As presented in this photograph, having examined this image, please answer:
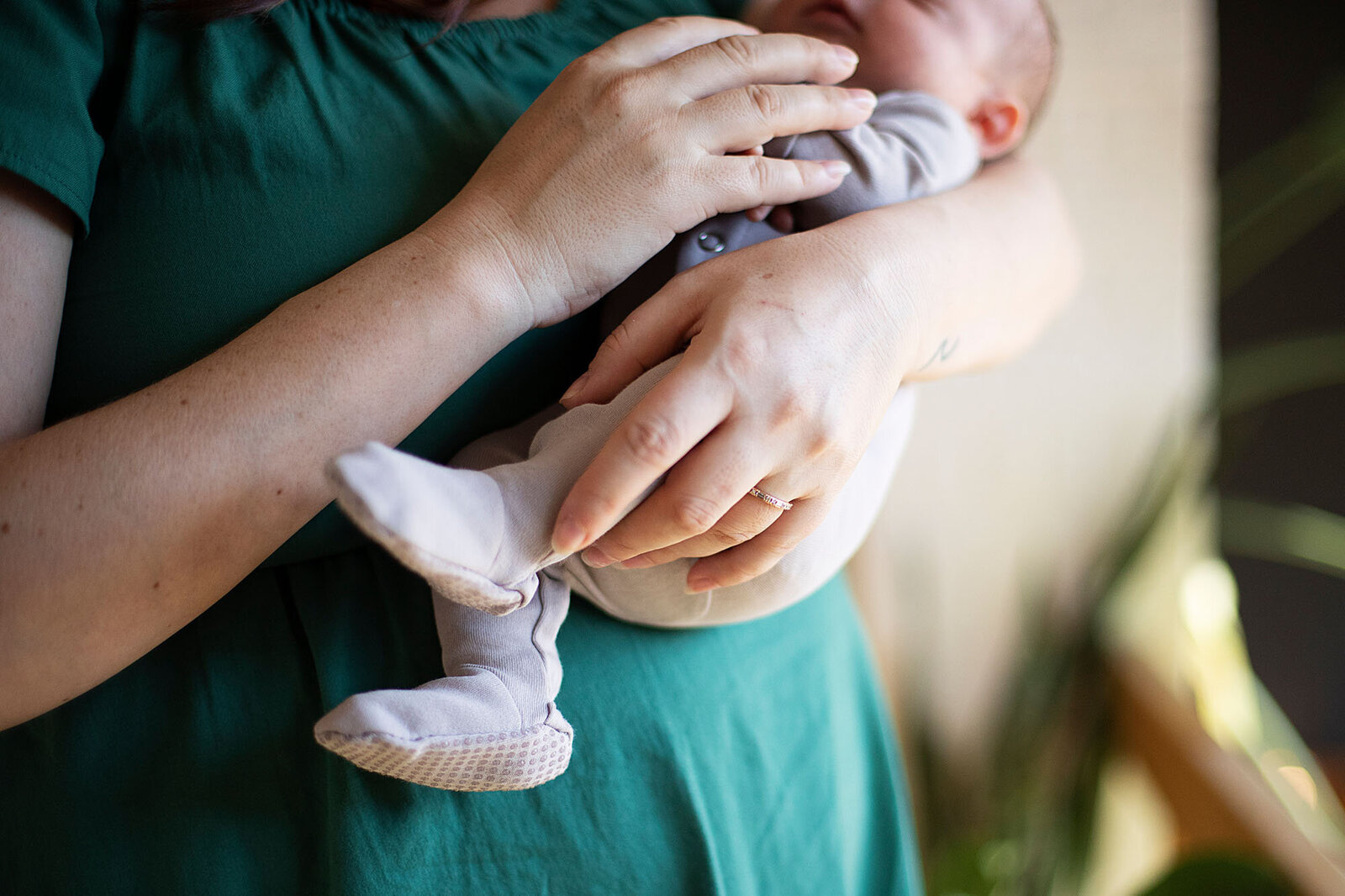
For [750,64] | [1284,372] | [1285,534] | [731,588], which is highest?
[750,64]

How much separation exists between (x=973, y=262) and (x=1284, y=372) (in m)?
1.19

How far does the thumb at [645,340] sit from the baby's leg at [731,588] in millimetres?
139

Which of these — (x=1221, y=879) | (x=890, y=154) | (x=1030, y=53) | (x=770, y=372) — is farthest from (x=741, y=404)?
(x=1221, y=879)

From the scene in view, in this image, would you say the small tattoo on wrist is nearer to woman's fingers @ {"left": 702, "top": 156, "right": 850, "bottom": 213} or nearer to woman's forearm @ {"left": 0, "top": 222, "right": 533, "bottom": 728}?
woman's fingers @ {"left": 702, "top": 156, "right": 850, "bottom": 213}

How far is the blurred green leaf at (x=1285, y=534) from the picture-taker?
1.36 m

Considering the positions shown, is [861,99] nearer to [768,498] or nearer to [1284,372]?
[768,498]

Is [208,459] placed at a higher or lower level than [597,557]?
higher

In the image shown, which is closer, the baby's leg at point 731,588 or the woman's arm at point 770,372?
the woman's arm at point 770,372

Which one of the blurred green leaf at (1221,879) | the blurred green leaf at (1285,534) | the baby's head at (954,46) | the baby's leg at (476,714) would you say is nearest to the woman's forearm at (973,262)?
the baby's head at (954,46)

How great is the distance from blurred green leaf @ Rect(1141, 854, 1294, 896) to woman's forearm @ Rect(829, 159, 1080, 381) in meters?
0.77

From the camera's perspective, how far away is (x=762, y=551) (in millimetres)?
592

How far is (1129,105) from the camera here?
1636mm

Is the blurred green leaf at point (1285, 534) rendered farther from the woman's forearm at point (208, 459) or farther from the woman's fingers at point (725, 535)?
the woman's forearm at point (208, 459)

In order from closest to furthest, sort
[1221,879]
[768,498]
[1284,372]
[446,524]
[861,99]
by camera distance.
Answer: [446,524]
[768,498]
[861,99]
[1221,879]
[1284,372]
